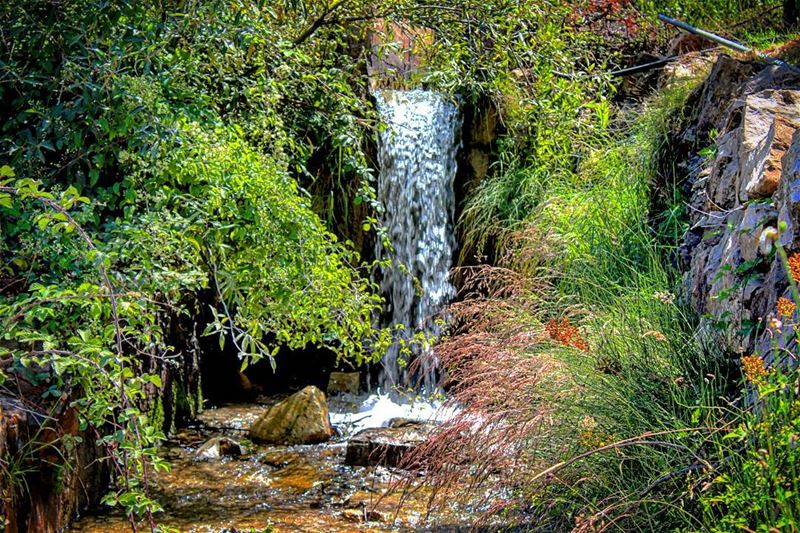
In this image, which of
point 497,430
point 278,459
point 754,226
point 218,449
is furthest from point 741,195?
point 218,449

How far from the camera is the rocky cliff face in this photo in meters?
2.75

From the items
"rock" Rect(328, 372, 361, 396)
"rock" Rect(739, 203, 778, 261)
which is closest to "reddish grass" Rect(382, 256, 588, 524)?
"rock" Rect(739, 203, 778, 261)

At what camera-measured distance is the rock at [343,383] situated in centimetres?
667

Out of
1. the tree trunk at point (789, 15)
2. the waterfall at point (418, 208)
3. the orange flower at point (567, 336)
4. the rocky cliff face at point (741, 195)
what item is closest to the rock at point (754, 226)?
the rocky cliff face at point (741, 195)

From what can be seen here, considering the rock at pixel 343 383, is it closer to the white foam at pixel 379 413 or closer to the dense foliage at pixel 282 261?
the white foam at pixel 379 413

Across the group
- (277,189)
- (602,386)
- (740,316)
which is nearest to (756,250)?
(740,316)

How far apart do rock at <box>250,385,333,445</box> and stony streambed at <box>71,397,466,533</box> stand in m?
0.09

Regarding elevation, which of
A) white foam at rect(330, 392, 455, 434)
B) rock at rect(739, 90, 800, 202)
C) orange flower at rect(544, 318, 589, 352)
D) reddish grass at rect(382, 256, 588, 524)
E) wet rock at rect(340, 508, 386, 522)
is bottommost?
white foam at rect(330, 392, 455, 434)

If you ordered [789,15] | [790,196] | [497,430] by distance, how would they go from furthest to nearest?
[789,15] < [497,430] < [790,196]

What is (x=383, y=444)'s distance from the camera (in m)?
4.62

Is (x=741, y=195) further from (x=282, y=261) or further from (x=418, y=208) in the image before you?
(x=418, y=208)

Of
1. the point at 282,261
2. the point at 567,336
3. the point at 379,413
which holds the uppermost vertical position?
the point at 282,261

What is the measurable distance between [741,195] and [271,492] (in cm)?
281

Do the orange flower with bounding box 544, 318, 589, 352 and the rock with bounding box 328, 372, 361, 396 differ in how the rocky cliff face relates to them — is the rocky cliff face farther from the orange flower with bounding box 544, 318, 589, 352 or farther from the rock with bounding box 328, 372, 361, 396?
the rock with bounding box 328, 372, 361, 396
